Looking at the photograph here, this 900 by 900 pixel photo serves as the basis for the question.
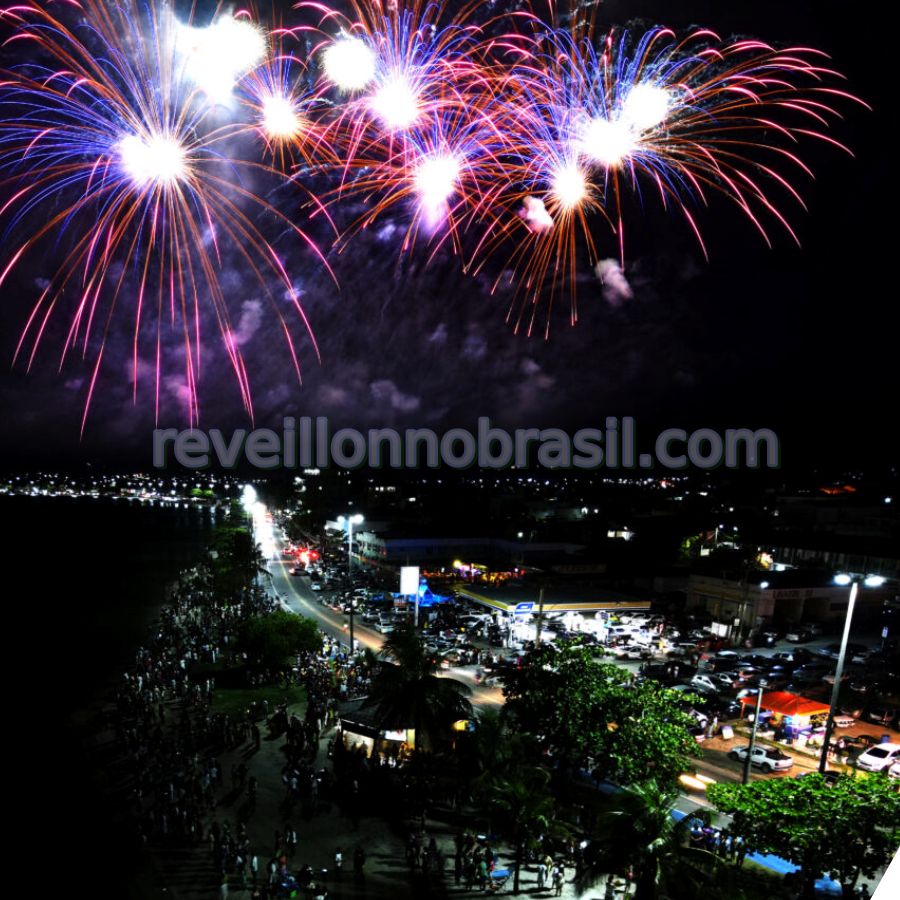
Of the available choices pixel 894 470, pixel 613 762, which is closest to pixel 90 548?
pixel 613 762

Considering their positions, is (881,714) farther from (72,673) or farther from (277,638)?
(72,673)

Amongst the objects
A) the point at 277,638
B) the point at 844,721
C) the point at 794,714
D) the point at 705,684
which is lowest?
the point at 844,721

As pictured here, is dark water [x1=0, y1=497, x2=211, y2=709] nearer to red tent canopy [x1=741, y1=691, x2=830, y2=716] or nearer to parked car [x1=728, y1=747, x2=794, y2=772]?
parked car [x1=728, y1=747, x2=794, y2=772]

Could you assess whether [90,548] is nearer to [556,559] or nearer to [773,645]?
[556,559]

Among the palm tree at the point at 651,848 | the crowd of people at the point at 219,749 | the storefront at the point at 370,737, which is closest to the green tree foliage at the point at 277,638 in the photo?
the crowd of people at the point at 219,749

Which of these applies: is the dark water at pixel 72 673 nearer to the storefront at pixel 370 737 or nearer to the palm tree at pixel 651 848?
the storefront at pixel 370 737

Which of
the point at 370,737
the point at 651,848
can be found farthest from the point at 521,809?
the point at 370,737

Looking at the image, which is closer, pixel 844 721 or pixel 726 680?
pixel 844 721

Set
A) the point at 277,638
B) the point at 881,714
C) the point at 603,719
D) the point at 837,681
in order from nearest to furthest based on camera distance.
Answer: the point at 603,719, the point at 837,681, the point at 881,714, the point at 277,638
